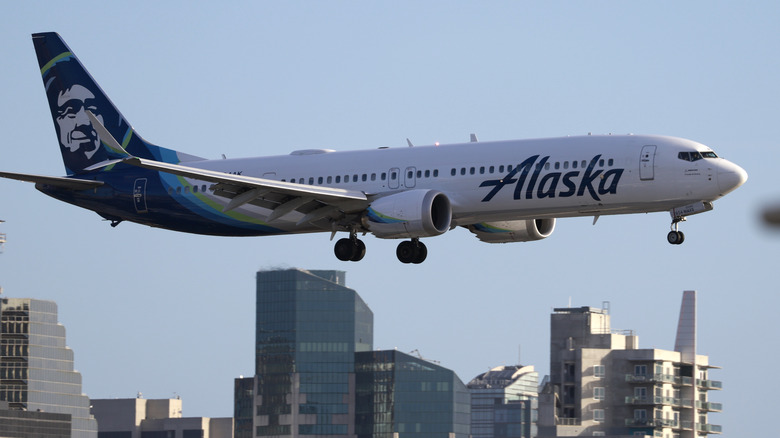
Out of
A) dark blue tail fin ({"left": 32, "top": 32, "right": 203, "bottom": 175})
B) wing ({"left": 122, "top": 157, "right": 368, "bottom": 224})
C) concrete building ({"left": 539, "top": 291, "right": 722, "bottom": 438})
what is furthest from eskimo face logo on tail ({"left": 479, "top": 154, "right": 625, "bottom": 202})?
concrete building ({"left": 539, "top": 291, "right": 722, "bottom": 438})

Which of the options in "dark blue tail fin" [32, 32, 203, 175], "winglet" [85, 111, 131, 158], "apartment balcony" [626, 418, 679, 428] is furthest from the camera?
"apartment balcony" [626, 418, 679, 428]

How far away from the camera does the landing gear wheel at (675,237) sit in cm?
6556

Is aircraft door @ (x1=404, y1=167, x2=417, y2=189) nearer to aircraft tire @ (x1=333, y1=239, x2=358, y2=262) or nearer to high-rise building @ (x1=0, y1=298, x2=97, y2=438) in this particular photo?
aircraft tire @ (x1=333, y1=239, x2=358, y2=262)

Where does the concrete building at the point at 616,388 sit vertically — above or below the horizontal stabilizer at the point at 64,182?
below

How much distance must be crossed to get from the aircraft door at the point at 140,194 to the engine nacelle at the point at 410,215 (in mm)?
12543

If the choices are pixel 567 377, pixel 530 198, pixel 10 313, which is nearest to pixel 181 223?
pixel 530 198

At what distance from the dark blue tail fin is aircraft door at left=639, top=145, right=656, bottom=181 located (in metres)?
24.0

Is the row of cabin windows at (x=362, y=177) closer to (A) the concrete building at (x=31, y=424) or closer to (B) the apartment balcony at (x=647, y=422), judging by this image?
(A) the concrete building at (x=31, y=424)

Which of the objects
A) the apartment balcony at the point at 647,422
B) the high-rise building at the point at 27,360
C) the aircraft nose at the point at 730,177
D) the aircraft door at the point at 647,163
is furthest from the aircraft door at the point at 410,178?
the high-rise building at the point at 27,360

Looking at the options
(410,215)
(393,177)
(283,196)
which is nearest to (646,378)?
(393,177)

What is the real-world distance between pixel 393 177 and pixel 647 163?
36.7ft

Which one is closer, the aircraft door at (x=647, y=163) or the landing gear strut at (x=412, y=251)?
the aircraft door at (x=647, y=163)

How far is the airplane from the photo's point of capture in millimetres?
64625

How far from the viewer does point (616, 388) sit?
16212 centimetres
